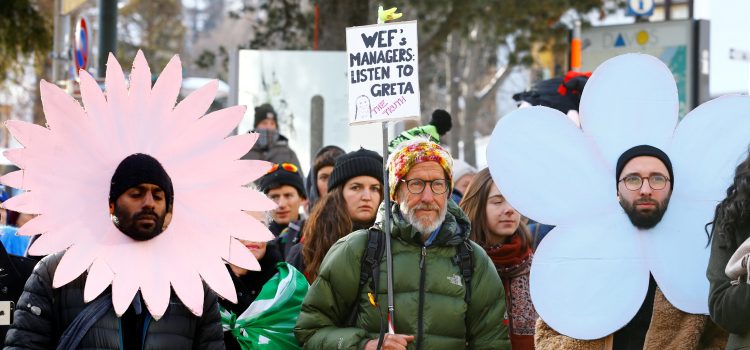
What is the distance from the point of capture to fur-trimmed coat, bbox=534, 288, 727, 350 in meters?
5.11

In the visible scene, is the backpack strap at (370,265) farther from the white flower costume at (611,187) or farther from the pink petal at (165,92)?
the pink petal at (165,92)

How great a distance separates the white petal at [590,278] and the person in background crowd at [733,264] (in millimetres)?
536

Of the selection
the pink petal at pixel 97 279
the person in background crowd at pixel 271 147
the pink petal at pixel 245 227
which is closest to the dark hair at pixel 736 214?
the pink petal at pixel 245 227

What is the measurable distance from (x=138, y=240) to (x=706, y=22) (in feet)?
28.4

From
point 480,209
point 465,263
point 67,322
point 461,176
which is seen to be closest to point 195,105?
point 67,322

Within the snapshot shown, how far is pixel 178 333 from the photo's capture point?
4711 millimetres

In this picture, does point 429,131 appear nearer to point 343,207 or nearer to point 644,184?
point 343,207

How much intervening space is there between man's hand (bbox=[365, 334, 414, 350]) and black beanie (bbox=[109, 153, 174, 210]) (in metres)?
1.09

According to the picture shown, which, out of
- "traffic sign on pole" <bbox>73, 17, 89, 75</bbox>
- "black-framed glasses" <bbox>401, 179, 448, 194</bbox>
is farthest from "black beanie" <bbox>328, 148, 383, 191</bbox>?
"traffic sign on pole" <bbox>73, 17, 89, 75</bbox>

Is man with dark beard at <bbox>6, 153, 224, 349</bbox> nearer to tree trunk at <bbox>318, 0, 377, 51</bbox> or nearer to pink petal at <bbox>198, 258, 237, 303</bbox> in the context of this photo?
pink petal at <bbox>198, 258, 237, 303</bbox>

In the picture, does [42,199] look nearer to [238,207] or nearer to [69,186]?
[69,186]

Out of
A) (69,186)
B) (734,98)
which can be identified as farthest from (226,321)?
(734,98)

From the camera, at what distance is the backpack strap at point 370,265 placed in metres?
5.31

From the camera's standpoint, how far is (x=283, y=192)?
8008 mm
